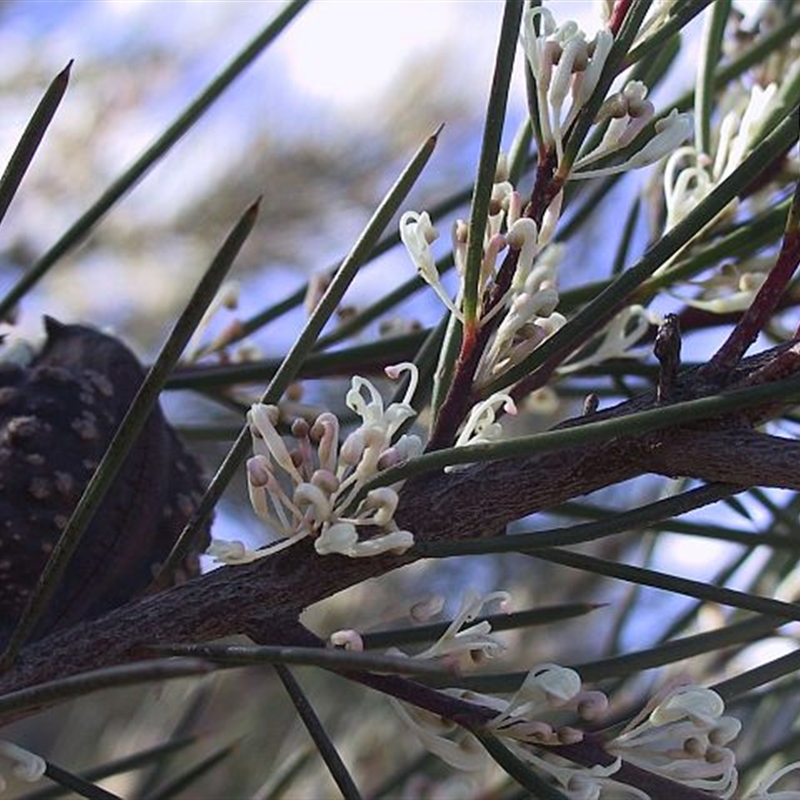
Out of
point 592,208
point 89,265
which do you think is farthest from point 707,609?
point 89,265

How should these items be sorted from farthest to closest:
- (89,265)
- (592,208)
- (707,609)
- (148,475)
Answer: (89,265) < (707,609) < (592,208) < (148,475)

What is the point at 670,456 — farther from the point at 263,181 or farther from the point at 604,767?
the point at 263,181

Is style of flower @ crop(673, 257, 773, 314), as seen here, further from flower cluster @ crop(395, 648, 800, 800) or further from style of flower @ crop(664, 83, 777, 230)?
flower cluster @ crop(395, 648, 800, 800)

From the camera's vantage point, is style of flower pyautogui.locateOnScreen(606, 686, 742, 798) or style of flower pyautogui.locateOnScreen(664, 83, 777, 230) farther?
style of flower pyautogui.locateOnScreen(664, 83, 777, 230)

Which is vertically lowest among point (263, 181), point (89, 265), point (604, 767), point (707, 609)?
point (604, 767)

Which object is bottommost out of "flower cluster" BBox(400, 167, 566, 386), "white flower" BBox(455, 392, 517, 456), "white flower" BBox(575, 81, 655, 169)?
"white flower" BBox(455, 392, 517, 456)

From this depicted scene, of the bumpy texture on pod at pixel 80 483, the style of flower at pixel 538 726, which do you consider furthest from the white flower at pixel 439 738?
the bumpy texture on pod at pixel 80 483

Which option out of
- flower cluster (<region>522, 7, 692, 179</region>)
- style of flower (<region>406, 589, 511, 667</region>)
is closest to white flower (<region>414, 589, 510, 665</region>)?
style of flower (<region>406, 589, 511, 667</region>)

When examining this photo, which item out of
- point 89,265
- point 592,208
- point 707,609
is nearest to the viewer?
point 592,208
